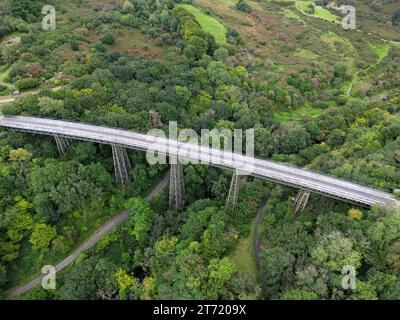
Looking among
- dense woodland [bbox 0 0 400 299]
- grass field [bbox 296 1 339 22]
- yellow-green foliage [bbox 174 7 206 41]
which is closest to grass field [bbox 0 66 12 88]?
dense woodland [bbox 0 0 400 299]

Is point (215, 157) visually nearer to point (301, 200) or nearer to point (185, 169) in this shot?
point (185, 169)

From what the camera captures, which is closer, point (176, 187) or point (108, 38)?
point (176, 187)

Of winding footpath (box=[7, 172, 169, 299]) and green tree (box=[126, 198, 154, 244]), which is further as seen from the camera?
green tree (box=[126, 198, 154, 244])

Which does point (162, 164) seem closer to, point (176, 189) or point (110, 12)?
point (176, 189)

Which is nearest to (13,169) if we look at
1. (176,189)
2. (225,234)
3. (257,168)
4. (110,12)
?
(176,189)

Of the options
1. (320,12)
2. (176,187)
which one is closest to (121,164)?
(176,187)
